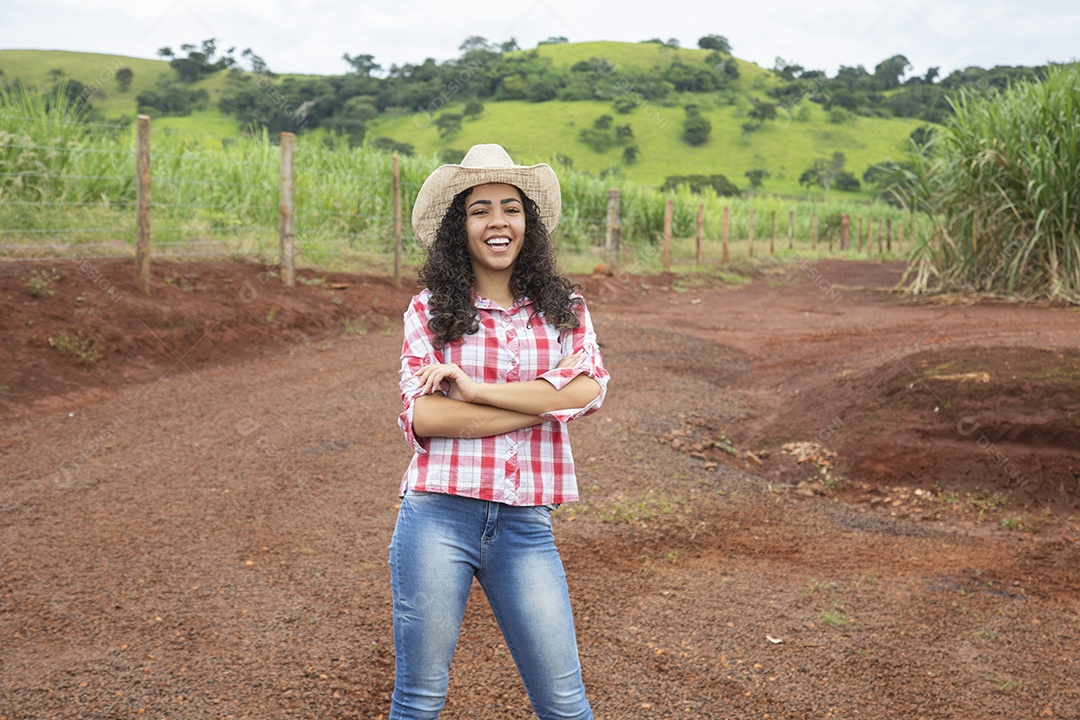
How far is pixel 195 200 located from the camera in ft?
39.0

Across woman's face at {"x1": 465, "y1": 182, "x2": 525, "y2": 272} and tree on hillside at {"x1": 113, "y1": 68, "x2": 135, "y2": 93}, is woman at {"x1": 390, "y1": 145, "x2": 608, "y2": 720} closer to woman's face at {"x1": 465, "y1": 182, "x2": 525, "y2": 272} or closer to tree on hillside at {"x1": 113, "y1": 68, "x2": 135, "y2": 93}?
woman's face at {"x1": 465, "y1": 182, "x2": 525, "y2": 272}

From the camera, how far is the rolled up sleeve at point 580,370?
7.07 feet

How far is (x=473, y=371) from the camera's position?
2.19 metres

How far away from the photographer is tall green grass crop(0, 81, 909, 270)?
374 inches

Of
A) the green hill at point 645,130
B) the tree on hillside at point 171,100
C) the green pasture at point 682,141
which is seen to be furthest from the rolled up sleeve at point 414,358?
the green pasture at point 682,141

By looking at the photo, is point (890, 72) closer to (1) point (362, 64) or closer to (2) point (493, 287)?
(1) point (362, 64)

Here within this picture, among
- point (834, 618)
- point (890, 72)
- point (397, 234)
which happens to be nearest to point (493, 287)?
point (834, 618)

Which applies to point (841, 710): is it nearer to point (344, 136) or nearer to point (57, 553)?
point (57, 553)

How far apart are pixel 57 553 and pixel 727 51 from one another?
12748cm

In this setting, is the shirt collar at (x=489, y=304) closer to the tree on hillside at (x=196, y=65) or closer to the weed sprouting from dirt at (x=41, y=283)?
the weed sprouting from dirt at (x=41, y=283)

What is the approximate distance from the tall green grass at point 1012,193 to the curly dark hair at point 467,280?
10.6 metres

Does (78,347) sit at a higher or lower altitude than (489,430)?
lower

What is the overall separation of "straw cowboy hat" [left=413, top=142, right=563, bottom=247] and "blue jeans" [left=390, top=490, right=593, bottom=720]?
734 millimetres

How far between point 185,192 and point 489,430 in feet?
35.5
